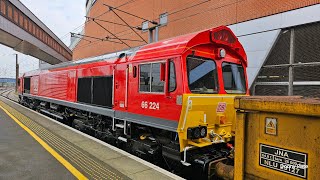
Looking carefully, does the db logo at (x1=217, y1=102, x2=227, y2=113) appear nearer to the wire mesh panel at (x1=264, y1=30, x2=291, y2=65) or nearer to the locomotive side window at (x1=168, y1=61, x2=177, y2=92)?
the locomotive side window at (x1=168, y1=61, x2=177, y2=92)

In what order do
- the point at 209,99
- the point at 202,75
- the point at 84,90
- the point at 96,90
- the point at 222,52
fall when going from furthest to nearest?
the point at 84,90 < the point at 96,90 < the point at 222,52 < the point at 202,75 < the point at 209,99

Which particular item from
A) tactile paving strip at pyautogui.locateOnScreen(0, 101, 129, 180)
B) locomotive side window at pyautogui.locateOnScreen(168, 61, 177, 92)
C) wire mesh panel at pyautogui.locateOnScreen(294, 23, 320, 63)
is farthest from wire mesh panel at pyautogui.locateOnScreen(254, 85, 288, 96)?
tactile paving strip at pyautogui.locateOnScreen(0, 101, 129, 180)

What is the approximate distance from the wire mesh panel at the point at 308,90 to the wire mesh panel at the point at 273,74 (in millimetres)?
790

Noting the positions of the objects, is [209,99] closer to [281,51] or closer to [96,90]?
[96,90]

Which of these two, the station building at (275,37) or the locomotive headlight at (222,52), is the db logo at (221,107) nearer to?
the locomotive headlight at (222,52)

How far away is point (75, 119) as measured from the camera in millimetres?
11906

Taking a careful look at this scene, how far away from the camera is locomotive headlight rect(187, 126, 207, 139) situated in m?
5.61

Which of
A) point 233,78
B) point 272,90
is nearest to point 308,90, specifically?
point 272,90

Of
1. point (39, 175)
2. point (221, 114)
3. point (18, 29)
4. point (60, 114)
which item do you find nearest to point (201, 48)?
point (221, 114)

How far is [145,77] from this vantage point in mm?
6762

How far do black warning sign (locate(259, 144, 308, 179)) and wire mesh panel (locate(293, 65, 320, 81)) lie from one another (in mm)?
11181

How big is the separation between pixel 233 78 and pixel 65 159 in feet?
14.8

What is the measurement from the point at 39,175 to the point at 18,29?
2153 centimetres

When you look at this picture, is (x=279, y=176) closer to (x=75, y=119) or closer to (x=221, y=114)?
(x=221, y=114)
